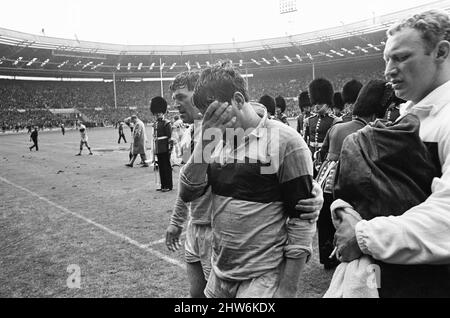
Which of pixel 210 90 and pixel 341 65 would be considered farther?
pixel 341 65

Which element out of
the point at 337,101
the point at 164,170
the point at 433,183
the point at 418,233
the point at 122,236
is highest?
the point at 337,101

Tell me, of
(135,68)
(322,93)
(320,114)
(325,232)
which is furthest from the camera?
(135,68)

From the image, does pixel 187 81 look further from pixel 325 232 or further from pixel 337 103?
pixel 337 103

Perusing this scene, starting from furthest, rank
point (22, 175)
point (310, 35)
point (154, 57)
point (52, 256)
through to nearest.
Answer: point (154, 57) < point (310, 35) < point (22, 175) < point (52, 256)

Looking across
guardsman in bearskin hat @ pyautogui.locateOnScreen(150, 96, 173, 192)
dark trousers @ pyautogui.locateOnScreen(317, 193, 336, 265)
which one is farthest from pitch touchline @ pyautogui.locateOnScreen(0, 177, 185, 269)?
guardsman in bearskin hat @ pyautogui.locateOnScreen(150, 96, 173, 192)

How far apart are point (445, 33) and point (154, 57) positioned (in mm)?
58878

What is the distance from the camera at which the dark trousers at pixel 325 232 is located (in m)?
4.38

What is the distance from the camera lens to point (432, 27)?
130cm

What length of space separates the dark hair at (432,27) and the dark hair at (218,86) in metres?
0.87

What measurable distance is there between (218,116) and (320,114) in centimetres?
536

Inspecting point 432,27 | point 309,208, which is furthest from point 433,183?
point 309,208
